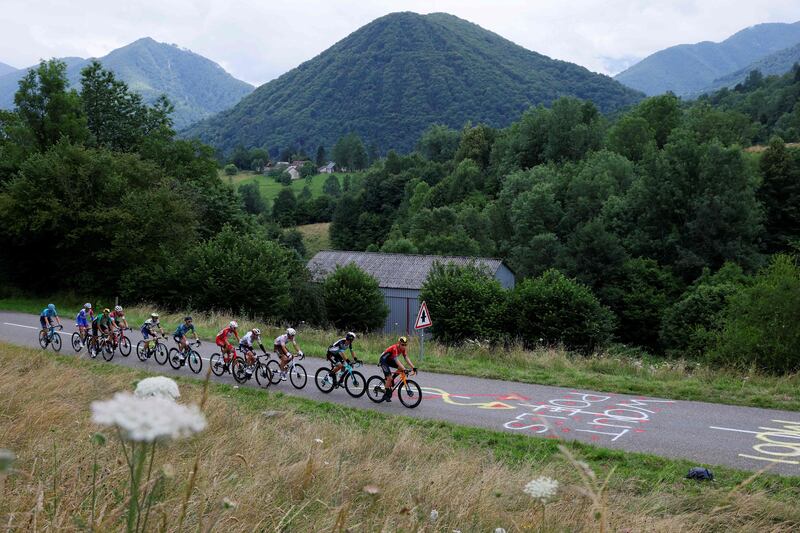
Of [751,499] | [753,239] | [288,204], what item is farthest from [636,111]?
[751,499]

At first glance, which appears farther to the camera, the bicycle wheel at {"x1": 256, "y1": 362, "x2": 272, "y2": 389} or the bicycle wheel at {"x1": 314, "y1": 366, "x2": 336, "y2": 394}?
the bicycle wheel at {"x1": 256, "y1": 362, "x2": 272, "y2": 389}

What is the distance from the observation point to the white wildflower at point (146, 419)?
128 centimetres

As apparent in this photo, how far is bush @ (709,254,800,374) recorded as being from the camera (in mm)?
17172

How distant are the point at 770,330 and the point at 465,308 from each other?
12517 mm

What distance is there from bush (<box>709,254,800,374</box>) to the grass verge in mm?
759

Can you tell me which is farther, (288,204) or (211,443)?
(288,204)

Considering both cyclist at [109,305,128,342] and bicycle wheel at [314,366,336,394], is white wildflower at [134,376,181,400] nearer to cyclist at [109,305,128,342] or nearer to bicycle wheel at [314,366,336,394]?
bicycle wheel at [314,366,336,394]

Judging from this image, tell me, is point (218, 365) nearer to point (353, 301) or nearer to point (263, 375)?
point (263, 375)

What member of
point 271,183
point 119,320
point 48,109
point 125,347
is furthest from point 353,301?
point 271,183

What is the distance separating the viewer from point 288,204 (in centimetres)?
11919

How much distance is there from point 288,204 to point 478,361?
338ft

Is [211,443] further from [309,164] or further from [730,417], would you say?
[309,164]

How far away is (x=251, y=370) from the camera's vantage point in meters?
16.4

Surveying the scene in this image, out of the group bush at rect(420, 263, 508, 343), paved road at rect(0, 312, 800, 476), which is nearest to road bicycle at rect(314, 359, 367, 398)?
paved road at rect(0, 312, 800, 476)
